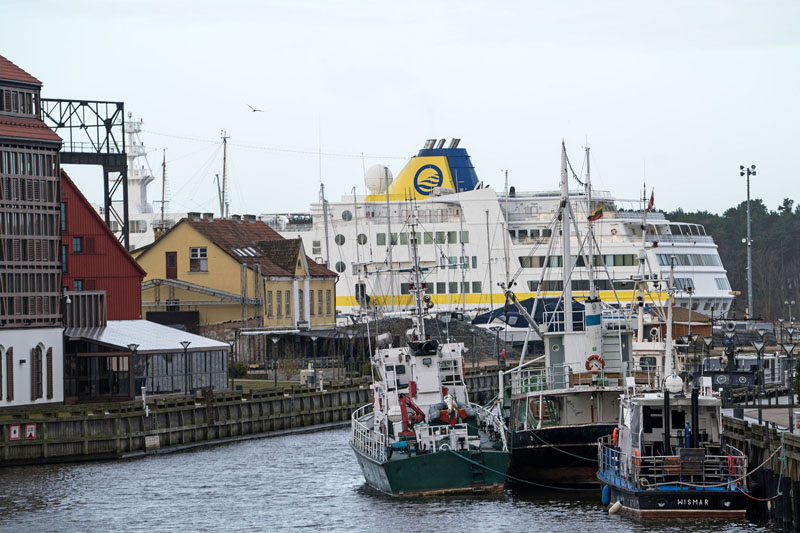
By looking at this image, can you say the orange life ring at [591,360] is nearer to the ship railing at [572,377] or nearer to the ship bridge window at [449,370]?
the ship railing at [572,377]

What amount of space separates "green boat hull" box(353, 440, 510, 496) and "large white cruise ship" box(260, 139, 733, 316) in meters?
61.7

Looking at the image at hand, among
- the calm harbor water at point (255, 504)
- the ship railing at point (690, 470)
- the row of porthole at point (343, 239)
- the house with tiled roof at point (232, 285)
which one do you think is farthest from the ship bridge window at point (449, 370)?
the row of porthole at point (343, 239)

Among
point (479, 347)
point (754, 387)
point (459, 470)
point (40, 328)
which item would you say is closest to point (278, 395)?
point (40, 328)

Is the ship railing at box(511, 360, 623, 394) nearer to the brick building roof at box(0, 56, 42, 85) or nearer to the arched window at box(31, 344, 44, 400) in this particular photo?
the arched window at box(31, 344, 44, 400)

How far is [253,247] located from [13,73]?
116 ft

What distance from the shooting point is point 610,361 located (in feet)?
146

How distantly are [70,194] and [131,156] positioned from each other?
4966 centimetres

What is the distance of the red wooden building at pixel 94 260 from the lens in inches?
2589

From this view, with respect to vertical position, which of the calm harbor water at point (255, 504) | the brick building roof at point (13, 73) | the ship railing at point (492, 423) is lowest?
the calm harbor water at point (255, 504)

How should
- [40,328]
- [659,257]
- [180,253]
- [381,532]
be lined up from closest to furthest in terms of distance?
[381,532] → [40,328] → [180,253] → [659,257]

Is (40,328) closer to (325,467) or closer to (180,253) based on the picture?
(325,467)

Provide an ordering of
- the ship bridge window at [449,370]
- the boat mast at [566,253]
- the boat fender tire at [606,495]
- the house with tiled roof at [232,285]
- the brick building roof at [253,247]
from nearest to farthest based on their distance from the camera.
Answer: the boat fender tire at [606,495] → the ship bridge window at [449,370] → the boat mast at [566,253] → the house with tiled roof at [232,285] → the brick building roof at [253,247]

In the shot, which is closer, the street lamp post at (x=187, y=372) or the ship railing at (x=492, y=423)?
the ship railing at (x=492, y=423)

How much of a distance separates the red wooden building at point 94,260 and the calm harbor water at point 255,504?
1943 cm
